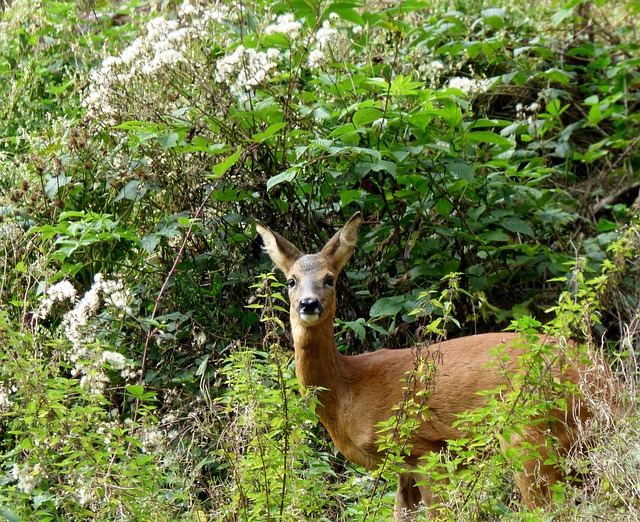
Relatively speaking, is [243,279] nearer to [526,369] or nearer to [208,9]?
[208,9]

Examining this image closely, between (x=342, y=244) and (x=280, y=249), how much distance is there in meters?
A: 0.36

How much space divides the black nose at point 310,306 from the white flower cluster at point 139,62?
1689mm

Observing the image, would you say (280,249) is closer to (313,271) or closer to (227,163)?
(313,271)

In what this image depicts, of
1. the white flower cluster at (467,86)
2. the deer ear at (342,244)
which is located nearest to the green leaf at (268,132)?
the deer ear at (342,244)

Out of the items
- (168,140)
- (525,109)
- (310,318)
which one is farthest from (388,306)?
(525,109)

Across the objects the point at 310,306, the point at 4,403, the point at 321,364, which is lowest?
the point at 321,364

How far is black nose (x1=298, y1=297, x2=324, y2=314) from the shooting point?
527cm

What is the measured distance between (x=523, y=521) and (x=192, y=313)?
10.4 feet

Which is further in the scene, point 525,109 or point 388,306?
point 525,109

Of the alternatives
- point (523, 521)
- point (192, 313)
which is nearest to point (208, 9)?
point (192, 313)

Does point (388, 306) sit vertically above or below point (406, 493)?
above

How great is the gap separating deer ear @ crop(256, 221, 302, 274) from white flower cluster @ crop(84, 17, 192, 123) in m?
1.14

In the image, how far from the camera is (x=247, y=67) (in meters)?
6.04

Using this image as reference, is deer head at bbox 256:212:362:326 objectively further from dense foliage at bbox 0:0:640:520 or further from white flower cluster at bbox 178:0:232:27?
white flower cluster at bbox 178:0:232:27
